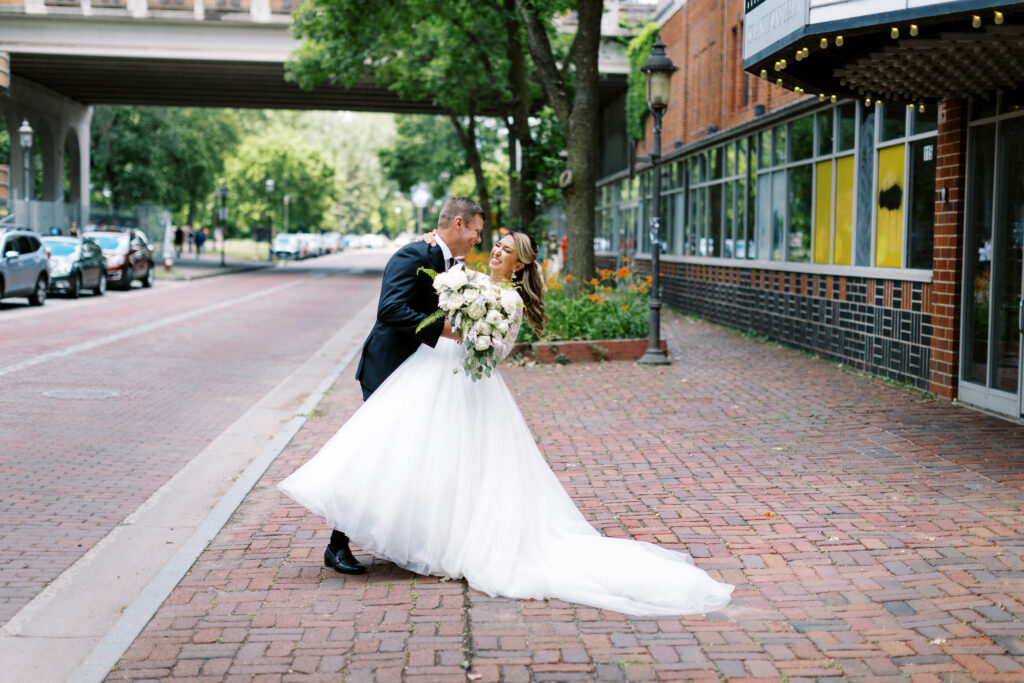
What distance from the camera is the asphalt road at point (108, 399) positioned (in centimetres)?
666

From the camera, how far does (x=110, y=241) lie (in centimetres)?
3409

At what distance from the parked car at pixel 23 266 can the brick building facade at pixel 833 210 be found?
575 inches

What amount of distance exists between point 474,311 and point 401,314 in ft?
1.22

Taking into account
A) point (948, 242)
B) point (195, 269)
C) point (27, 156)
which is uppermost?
point (27, 156)

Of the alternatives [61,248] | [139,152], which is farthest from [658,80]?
[139,152]

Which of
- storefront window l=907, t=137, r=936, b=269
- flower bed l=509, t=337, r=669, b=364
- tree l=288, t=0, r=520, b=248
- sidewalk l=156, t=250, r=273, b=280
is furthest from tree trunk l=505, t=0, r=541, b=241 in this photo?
sidewalk l=156, t=250, r=273, b=280

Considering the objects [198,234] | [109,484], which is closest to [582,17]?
[109,484]

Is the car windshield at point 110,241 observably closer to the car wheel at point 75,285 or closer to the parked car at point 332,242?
the car wheel at point 75,285

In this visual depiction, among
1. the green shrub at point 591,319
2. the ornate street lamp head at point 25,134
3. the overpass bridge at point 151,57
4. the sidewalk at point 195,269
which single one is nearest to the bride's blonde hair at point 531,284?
the green shrub at point 591,319

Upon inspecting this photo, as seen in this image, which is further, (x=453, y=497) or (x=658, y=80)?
(x=658, y=80)

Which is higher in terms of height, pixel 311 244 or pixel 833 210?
pixel 311 244

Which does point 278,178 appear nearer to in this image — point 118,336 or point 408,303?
point 118,336

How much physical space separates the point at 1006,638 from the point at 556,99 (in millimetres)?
14095

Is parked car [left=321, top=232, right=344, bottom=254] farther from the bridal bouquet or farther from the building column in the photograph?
the bridal bouquet
